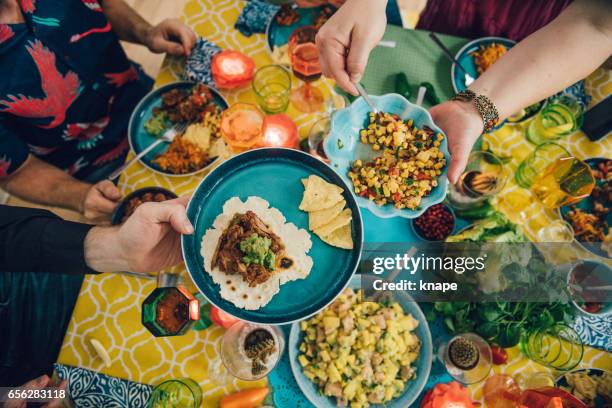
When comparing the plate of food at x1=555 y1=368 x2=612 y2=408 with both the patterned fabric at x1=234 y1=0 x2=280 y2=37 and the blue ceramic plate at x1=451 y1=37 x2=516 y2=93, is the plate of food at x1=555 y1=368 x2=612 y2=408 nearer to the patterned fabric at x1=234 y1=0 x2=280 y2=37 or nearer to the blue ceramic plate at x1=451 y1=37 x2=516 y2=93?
the blue ceramic plate at x1=451 y1=37 x2=516 y2=93

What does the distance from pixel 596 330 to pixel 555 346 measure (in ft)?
0.97

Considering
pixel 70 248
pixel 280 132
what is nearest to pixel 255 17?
pixel 280 132

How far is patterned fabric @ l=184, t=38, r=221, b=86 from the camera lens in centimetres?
209

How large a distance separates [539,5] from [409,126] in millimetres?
1463

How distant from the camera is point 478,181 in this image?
6.14ft

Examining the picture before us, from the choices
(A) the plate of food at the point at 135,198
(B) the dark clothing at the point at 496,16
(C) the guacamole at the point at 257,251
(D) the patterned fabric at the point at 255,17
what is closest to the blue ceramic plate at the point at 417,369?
(C) the guacamole at the point at 257,251

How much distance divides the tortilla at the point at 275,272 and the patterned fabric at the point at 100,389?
73 cm

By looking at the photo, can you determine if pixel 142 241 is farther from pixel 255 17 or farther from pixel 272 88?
pixel 255 17

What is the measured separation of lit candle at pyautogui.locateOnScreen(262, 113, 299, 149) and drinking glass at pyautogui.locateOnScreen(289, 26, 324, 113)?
176mm

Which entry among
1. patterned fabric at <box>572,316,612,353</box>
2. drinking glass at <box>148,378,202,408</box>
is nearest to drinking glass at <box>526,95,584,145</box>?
patterned fabric at <box>572,316,612,353</box>

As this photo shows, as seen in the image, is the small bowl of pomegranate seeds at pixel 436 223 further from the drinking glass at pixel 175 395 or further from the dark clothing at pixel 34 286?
the dark clothing at pixel 34 286

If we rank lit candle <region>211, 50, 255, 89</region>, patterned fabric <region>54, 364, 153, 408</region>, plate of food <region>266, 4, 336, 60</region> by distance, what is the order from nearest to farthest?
1. patterned fabric <region>54, 364, 153, 408</region>
2. lit candle <region>211, 50, 255, 89</region>
3. plate of food <region>266, 4, 336, 60</region>

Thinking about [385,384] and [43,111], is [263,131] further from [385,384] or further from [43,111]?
[385,384]

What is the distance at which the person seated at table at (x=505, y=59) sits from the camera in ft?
5.43
